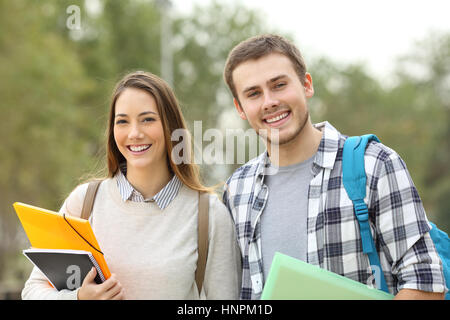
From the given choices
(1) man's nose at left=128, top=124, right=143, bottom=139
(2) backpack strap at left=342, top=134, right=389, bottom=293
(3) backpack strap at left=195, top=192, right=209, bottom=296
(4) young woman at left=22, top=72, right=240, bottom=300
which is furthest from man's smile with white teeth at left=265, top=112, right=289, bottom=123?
(1) man's nose at left=128, top=124, right=143, bottom=139

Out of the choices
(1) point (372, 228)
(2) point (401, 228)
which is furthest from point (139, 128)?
(2) point (401, 228)

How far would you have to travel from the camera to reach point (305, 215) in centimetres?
270

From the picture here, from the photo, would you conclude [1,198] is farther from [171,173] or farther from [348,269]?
[348,269]

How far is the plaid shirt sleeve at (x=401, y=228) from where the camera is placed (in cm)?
230

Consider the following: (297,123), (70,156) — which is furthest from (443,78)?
(297,123)

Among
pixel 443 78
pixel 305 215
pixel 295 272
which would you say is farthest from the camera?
pixel 443 78

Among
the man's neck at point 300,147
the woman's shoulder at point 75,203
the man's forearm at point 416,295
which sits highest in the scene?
the man's neck at point 300,147

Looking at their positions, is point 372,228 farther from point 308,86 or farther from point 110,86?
point 110,86

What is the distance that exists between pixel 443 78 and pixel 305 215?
36931 mm

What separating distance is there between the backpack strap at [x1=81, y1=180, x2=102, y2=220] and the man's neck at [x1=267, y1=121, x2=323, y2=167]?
3.75ft

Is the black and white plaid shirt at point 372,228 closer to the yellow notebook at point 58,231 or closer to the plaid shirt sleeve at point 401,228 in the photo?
the plaid shirt sleeve at point 401,228

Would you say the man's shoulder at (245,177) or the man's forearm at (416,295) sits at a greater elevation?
the man's shoulder at (245,177)

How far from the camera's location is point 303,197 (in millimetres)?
2762

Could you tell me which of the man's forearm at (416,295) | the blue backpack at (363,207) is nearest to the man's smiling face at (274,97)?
the blue backpack at (363,207)
